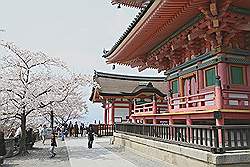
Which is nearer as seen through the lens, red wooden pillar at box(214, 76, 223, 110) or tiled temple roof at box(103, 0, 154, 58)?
red wooden pillar at box(214, 76, 223, 110)

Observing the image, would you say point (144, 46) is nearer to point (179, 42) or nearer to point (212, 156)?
point (179, 42)

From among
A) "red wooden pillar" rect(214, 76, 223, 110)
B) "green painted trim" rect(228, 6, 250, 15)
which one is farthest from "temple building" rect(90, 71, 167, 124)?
"red wooden pillar" rect(214, 76, 223, 110)

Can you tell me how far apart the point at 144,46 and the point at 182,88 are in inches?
126

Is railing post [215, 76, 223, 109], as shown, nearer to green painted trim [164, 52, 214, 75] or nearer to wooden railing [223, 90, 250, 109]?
wooden railing [223, 90, 250, 109]

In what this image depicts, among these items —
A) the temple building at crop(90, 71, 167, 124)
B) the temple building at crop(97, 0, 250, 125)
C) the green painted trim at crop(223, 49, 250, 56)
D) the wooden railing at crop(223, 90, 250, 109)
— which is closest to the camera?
the temple building at crop(97, 0, 250, 125)

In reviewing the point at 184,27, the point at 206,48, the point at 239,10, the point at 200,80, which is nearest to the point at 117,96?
the point at 200,80

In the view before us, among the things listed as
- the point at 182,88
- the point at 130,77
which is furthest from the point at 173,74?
the point at 130,77

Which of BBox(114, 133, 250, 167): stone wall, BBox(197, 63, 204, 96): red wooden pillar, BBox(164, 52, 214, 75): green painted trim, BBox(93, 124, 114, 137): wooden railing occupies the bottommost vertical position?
BBox(93, 124, 114, 137): wooden railing

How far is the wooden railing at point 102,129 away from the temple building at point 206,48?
17975 mm

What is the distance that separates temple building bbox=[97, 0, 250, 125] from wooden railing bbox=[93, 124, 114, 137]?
59.0 feet

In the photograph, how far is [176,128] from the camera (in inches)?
381

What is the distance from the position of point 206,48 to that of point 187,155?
488cm

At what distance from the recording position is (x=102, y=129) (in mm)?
30812

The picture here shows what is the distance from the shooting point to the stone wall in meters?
6.91
